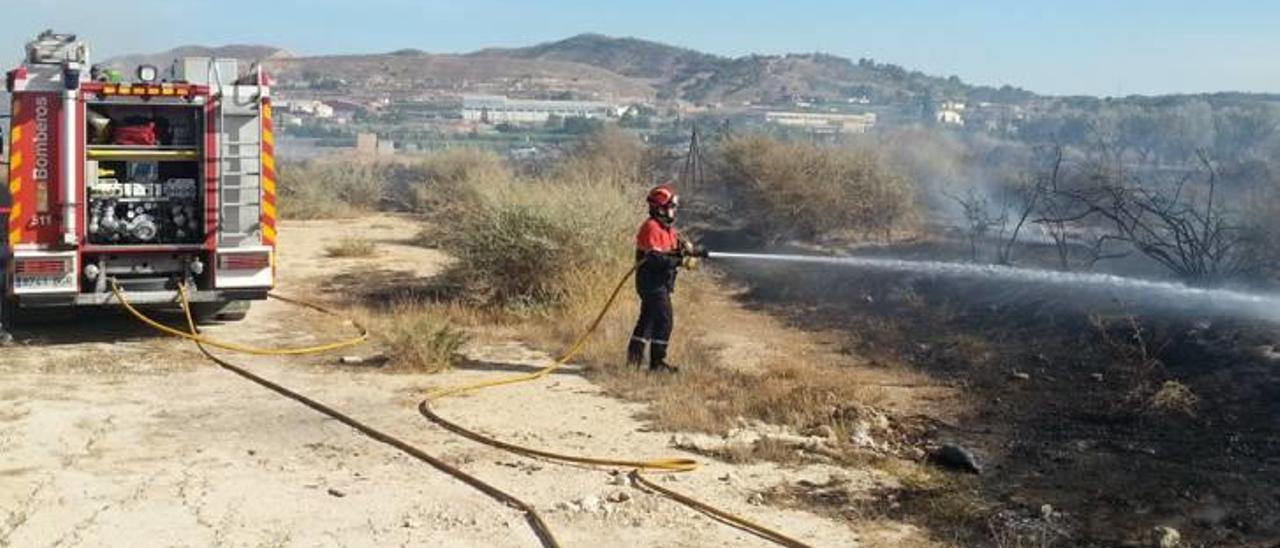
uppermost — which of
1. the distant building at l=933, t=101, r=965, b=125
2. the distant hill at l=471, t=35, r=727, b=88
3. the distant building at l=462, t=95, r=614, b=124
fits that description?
the distant hill at l=471, t=35, r=727, b=88

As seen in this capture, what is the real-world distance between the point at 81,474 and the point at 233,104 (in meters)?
4.77

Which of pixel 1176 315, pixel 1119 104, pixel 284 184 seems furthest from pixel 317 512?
pixel 1119 104

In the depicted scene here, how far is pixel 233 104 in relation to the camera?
1092 cm

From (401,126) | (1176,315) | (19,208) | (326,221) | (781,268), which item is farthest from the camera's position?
(401,126)

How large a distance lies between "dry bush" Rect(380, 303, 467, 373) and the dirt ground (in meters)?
0.17

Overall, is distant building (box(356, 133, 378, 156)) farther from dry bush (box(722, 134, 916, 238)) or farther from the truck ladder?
the truck ladder

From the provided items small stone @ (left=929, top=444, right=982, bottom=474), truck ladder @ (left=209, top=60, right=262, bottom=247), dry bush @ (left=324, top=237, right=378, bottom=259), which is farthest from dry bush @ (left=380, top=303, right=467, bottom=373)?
dry bush @ (left=324, top=237, right=378, bottom=259)

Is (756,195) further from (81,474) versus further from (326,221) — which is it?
(81,474)

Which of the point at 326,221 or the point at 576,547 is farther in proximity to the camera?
the point at 326,221

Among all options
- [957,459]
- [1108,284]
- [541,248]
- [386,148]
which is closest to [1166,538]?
[957,459]

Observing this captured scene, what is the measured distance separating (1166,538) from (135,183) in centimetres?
891

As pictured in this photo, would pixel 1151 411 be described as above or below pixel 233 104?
below

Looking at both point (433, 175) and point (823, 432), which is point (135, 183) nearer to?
point (823, 432)

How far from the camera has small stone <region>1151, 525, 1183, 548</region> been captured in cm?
618
